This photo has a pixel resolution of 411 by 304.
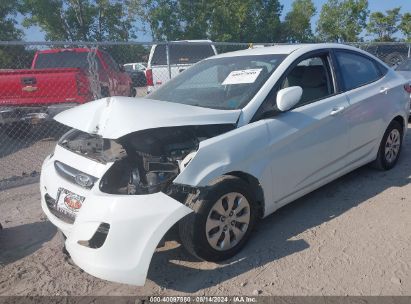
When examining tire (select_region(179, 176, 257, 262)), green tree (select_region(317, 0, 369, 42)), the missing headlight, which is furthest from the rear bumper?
green tree (select_region(317, 0, 369, 42))

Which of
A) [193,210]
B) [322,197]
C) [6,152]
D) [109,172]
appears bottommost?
[6,152]

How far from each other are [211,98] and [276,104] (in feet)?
2.03

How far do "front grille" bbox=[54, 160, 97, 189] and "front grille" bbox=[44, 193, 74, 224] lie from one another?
239mm

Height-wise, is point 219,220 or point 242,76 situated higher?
point 242,76

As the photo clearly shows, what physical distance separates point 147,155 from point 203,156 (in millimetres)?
463

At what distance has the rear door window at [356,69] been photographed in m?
4.19

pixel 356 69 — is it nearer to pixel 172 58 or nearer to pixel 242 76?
pixel 242 76

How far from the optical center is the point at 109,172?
9.17 ft

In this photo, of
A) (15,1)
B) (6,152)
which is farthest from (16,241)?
(15,1)

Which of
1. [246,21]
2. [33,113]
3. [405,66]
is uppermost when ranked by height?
[405,66]

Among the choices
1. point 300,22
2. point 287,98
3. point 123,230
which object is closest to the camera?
point 123,230

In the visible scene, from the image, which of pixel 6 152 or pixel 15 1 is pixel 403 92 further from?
pixel 15 1

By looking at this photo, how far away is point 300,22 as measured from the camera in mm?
36219

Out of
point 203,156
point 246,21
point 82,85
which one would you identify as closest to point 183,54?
point 82,85
